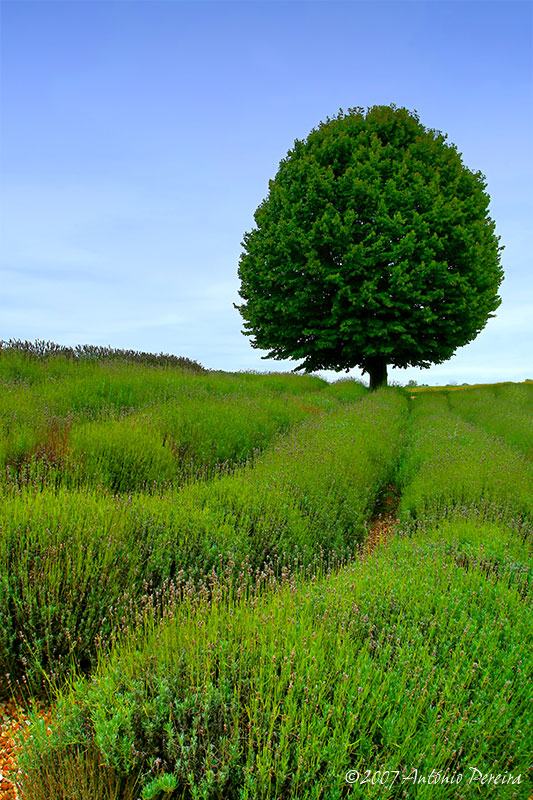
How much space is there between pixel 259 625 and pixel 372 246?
1454 centimetres

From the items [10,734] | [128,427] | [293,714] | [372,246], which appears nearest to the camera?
[293,714]

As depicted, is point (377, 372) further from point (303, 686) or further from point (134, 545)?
point (303, 686)

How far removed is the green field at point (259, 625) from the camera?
168cm

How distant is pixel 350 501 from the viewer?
4812mm

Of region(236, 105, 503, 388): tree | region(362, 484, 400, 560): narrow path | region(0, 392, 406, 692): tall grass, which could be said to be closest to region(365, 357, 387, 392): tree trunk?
region(236, 105, 503, 388): tree

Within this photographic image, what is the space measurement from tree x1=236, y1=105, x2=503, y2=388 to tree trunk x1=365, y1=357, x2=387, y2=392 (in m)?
0.65

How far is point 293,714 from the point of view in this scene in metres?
1.69

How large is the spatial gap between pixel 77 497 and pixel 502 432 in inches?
349

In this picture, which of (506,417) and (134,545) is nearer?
(134,545)

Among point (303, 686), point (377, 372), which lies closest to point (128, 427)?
point (303, 686)

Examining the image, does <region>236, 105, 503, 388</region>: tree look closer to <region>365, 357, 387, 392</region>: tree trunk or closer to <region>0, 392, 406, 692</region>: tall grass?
<region>365, 357, 387, 392</region>: tree trunk

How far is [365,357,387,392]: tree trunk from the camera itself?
19323 mm

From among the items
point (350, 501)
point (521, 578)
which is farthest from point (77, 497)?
point (521, 578)

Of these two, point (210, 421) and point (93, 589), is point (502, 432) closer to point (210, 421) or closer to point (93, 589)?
point (210, 421)
